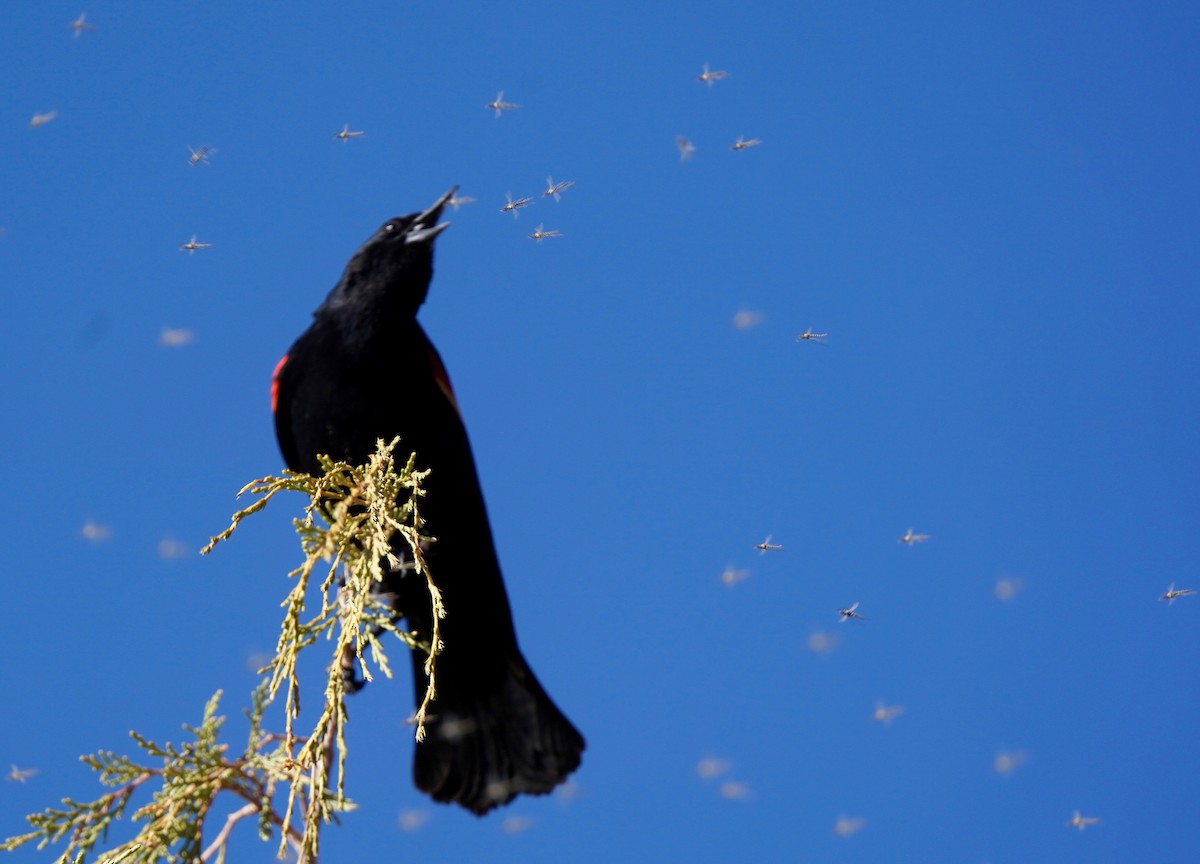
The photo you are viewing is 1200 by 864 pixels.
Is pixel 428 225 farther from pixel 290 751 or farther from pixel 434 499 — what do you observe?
pixel 290 751

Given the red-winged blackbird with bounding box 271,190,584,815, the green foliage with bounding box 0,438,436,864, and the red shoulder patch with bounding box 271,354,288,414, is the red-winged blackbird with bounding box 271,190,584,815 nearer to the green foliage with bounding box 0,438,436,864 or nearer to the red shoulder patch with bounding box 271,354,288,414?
the red shoulder patch with bounding box 271,354,288,414

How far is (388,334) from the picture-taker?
3486mm

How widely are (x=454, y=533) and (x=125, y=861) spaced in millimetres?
1715

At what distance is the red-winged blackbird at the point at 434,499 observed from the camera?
3451mm

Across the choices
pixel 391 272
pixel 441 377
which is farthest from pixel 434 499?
pixel 391 272

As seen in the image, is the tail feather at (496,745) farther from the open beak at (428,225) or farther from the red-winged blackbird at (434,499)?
the open beak at (428,225)

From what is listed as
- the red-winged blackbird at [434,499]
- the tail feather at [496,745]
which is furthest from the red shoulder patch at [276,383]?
the tail feather at [496,745]

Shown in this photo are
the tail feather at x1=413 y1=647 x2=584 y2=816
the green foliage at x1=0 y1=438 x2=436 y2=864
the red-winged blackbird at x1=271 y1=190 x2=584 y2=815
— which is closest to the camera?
the green foliage at x1=0 y1=438 x2=436 y2=864

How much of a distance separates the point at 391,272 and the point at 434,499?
27.7 inches

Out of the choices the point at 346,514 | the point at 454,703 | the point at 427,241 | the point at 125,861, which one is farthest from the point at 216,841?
the point at 427,241

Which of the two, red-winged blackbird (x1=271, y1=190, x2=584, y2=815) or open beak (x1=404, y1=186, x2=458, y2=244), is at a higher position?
open beak (x1=404, y1=186, x2=458, y2=244)

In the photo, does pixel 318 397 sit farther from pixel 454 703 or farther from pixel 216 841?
pixel 216 841

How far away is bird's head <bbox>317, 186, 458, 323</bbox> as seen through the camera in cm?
353

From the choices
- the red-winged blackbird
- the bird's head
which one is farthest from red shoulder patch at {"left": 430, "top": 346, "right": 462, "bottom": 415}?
the bird's head
